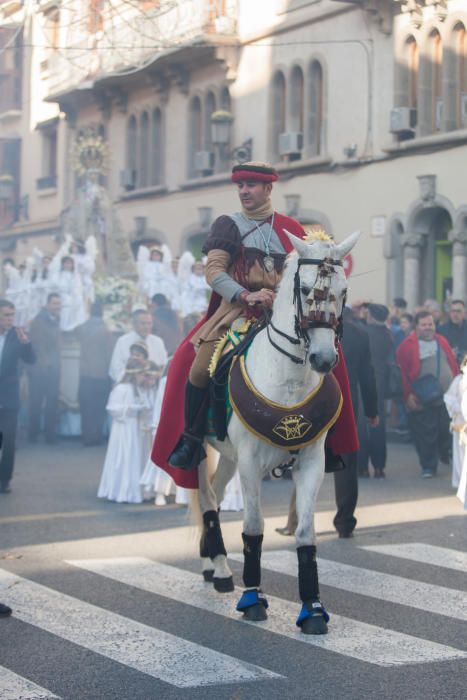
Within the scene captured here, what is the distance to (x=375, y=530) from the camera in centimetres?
1164

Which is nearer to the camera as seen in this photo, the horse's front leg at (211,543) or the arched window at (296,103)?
the horse's front leg at (211,543)

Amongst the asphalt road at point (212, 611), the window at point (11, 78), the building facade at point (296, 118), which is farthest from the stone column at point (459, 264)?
the window at point (11, 78)

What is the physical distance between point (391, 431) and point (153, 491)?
23.4 ft

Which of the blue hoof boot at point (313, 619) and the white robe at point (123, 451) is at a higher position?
the white robe at point (123, 451)

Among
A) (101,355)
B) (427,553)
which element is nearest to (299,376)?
(427,553)

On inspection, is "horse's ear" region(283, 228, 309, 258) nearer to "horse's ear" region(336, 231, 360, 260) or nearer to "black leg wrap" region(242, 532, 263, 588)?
"horse's ear" region(336, 231, 360, 260)

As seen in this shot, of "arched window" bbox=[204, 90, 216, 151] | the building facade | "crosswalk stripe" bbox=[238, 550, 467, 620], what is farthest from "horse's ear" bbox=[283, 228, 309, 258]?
"arched window" bbox=[204, 90, 216, 151]

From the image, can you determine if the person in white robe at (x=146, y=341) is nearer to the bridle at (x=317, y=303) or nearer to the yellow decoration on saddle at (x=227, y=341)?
the yellow decoration on saddle at (x=227, y=341)

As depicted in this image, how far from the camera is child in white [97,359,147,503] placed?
1409 centimetres

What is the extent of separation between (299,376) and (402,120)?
1825 centimetres

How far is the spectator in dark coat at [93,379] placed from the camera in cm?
2000

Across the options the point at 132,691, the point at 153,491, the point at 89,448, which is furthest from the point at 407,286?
the point at 132,691

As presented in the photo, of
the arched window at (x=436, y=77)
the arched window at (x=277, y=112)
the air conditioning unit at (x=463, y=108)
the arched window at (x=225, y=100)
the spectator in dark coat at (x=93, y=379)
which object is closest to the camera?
the spectator in dark coat at (x=93, y=379)

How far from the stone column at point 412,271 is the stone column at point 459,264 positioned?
1.24 metres
